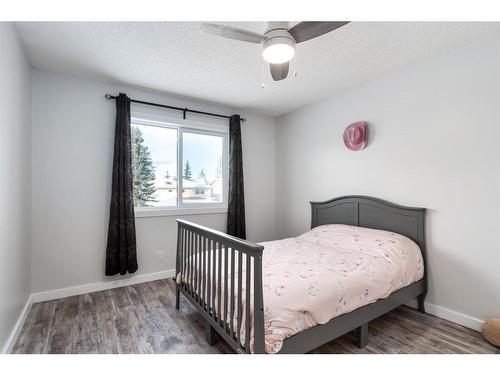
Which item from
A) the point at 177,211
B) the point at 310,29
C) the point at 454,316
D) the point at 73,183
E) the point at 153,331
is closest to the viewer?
the point at 310,29

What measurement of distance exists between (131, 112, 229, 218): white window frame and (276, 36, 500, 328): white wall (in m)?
1.75

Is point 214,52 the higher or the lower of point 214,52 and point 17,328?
the higher

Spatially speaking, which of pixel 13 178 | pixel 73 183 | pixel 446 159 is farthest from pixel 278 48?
pixel 73 183

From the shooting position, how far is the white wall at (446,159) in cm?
203

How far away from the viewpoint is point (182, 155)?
11.6ft

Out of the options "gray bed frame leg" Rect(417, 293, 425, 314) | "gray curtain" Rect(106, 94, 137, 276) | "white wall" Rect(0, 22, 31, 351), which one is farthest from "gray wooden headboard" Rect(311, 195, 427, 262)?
"white wall" Rect(0, 22, 31, 351)

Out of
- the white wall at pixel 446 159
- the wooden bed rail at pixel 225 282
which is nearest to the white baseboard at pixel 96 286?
the wooden bed rail at pixel 225 282

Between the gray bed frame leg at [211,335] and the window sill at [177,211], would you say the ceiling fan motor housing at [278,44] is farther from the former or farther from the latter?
the window sill at [177,211]

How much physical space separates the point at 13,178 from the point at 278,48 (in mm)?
2204

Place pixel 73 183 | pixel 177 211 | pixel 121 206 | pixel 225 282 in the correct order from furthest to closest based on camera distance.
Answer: pixel 177 211, pixel 121 206, pixel 73 183, pixel 225 282

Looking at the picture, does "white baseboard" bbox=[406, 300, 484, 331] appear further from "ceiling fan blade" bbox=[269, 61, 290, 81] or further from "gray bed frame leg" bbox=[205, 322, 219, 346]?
"ceiling fan blade" bbox=[269, 61, 290, 81]

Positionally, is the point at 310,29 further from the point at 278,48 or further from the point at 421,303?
the point at 421,303

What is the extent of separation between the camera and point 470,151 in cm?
213

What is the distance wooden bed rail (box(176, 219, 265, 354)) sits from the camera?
1.38 m
